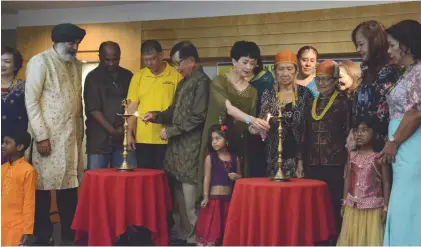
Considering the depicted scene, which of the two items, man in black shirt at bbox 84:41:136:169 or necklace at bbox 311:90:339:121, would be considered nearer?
necklace at bbox 311:90:339:121

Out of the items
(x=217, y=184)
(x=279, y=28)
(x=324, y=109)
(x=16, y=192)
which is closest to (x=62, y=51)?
(x=16, y=192)

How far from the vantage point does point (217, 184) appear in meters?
4.62

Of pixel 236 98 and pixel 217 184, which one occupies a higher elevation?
pixel 236 98

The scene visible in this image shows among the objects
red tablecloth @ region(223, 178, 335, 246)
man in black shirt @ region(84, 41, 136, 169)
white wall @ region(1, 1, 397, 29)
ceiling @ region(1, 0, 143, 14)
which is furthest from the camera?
ceiling @ region(1, 0, 143, 14)

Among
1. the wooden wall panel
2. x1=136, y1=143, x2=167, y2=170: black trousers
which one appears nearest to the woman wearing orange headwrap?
x1=136, y1=143, x2=167, y2=170: black trousers

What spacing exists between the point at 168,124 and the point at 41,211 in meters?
1.24

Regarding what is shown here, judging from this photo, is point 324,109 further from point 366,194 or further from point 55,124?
point 55,124

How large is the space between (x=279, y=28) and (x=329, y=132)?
2.41m

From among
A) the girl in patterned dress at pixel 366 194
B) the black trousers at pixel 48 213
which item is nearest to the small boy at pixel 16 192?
the black trousers at pixel 48 213

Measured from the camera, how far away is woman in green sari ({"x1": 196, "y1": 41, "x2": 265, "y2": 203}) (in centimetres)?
459

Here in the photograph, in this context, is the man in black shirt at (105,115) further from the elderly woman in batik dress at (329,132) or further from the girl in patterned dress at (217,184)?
the elderly woman in batik dress at (329,132)

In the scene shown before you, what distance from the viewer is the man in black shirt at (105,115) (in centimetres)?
540

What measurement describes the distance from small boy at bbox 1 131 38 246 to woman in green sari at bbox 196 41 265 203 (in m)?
1.23

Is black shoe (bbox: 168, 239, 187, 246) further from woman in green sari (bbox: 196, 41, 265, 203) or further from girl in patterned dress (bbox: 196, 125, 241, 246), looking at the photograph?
woman in green sari (bbox: 196, 41, 265, 203)
